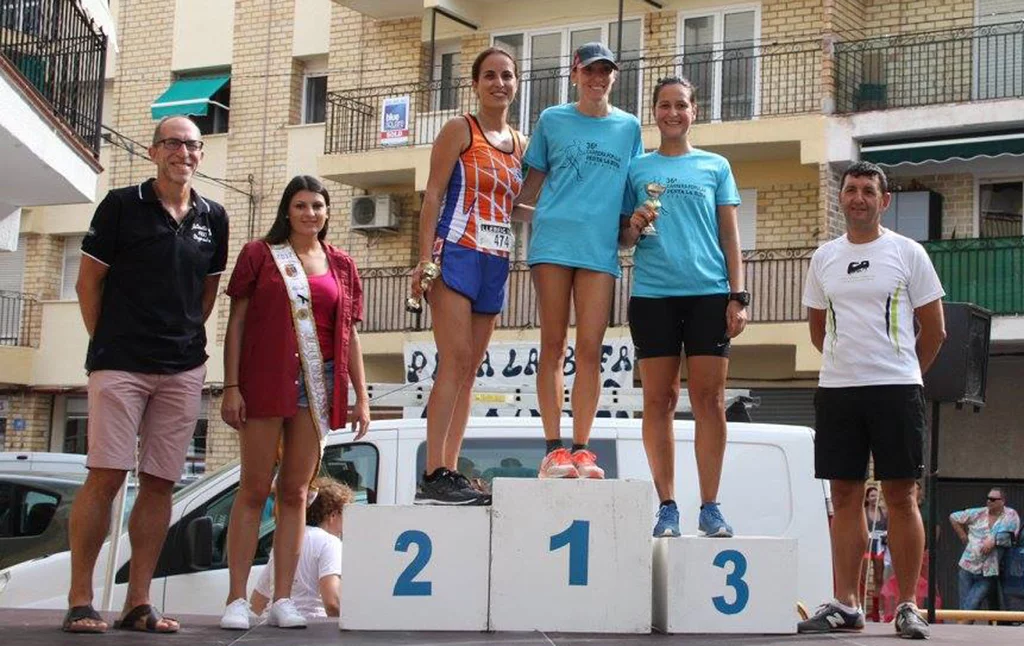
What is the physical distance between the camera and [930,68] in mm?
25656

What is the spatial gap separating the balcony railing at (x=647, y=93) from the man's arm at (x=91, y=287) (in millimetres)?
18366

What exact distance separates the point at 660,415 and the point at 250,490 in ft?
6.26

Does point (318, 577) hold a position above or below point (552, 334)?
below

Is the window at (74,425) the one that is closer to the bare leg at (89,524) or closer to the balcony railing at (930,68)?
the balcony railing at (930,68)

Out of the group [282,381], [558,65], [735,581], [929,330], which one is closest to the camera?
[735,581]

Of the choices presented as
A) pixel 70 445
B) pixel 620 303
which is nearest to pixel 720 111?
pixel 620 303

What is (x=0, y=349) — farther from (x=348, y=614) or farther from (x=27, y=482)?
(x=348, y=614)

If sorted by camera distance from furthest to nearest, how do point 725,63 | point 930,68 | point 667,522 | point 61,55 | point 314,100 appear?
point 314,100 → point 725,63 → point 930,68 → point 61,55 → point 667,522

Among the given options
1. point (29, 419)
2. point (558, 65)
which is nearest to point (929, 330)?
point (558, 65)

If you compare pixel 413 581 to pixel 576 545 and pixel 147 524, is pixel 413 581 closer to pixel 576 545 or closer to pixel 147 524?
pixel 576 545

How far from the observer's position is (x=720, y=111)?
88.0 feet

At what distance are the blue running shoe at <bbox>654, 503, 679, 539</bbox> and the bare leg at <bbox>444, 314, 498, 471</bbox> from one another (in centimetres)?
96

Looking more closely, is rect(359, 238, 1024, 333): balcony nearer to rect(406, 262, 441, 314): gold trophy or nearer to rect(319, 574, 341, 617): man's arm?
rect(319, 574, 341, 617): man's arm

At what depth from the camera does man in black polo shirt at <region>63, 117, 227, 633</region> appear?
7199mm
